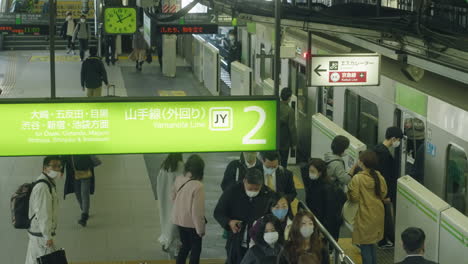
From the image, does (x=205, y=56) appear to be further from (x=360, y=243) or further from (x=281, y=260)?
(x=281, y=260)

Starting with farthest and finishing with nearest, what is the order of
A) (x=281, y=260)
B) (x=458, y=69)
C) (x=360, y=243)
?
(x=360, y=243), (x=458, y=69), (x=281, y=260)

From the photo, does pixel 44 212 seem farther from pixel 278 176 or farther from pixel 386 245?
pixel 386 245

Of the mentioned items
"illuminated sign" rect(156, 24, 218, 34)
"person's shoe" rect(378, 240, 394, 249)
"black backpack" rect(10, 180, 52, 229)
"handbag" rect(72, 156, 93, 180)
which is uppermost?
"illuminated sign" rect(156, 24, 218, 34)

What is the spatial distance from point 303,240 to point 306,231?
8 centimetres

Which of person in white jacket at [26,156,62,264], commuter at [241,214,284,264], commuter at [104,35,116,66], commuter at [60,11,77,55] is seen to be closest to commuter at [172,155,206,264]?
person in white jacket at [26,156,62,264]

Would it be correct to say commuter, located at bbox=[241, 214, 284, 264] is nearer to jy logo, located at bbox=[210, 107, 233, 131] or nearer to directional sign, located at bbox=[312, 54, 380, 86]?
jy logo, located at bbox=[210, 107, 233, 131]

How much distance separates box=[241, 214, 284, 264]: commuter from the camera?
7775mm

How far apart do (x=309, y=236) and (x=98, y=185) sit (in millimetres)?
7548

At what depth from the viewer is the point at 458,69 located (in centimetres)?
896

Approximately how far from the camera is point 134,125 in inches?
331

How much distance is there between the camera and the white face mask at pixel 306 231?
7836 millimetres

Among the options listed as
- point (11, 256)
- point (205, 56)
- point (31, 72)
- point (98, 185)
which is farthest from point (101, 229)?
point (31, 72)

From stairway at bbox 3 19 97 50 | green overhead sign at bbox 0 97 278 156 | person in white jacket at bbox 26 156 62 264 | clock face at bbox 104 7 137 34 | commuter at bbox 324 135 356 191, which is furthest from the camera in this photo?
stairway at bbox 3 19 97 50

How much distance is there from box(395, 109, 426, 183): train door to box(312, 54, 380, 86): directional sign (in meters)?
0.63
